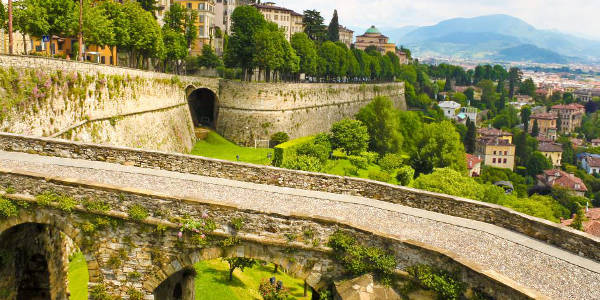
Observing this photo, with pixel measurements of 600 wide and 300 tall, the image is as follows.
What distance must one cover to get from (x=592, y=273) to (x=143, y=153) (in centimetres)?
1417

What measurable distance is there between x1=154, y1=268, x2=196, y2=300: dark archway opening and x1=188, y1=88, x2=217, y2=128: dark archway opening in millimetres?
44450

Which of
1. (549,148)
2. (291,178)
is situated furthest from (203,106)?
(549,148)

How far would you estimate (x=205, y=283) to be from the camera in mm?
26891

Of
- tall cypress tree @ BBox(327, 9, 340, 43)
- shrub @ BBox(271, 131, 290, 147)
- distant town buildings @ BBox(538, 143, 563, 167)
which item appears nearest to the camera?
shrub @ BBox(271, 131, 290, 147)

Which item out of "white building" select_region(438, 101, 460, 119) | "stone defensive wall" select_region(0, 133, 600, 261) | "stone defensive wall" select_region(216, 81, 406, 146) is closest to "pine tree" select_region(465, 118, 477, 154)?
"white building" select_region(438, 101, 460, 119)

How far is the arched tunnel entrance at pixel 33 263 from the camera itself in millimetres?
15586

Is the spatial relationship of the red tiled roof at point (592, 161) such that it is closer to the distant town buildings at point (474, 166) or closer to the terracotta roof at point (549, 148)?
the terracotta roof at point (549, 148)

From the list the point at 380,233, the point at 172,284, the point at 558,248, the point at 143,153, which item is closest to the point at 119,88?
the point at 143,153

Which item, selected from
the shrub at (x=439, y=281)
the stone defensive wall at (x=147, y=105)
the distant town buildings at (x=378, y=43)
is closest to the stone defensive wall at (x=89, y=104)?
the stone defensive wall at (x=147, y=105)

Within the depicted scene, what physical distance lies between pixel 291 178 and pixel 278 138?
1594 inches

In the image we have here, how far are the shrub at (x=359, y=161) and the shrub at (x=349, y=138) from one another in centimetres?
176

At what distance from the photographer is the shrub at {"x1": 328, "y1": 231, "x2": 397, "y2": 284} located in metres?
12.9

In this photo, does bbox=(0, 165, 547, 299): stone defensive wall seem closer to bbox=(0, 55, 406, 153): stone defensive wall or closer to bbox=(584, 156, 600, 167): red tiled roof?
bbox=(0, 55, 406, 153): stone defensive wall

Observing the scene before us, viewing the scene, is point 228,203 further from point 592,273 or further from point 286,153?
point 286,153
